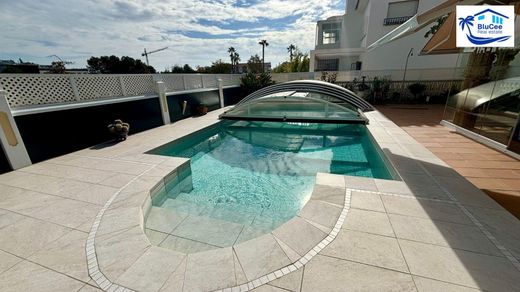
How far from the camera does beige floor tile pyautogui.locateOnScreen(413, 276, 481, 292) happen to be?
201cm

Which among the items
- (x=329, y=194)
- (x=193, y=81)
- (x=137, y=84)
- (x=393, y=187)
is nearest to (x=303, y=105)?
(x=193, y=81)

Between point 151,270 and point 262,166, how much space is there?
13.7ft

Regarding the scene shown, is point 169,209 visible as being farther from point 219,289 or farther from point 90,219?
point 219,289

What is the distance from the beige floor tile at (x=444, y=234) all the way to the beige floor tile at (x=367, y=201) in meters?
0.30

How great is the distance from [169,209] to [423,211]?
4.34 metres

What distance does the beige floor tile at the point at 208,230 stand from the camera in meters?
3.09

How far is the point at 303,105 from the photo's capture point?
10.1 meters

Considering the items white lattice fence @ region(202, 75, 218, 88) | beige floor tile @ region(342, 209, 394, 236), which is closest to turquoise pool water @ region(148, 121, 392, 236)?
beige floor tile @ region(342, 209, 394, 236)

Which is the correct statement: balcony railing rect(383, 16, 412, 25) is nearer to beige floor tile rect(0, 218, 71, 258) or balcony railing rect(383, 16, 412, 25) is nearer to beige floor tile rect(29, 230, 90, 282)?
beige floor tile rect(29, 230, 90, 282)

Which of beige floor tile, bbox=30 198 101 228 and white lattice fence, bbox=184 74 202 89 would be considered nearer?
beige floor tile, bbox=30 198 101 228

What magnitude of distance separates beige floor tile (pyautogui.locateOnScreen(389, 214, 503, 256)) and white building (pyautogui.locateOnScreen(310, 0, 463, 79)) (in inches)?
624

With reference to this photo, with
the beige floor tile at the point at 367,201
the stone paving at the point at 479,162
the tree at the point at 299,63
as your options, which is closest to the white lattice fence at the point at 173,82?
the beige floor tile at the point at 367,201

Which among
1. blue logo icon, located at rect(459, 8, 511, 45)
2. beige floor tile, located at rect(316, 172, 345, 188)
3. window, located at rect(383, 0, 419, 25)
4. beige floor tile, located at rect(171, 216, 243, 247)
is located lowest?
beige floor tile, located at rect(171, 216, 243, 247)

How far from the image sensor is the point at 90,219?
3.24 m
